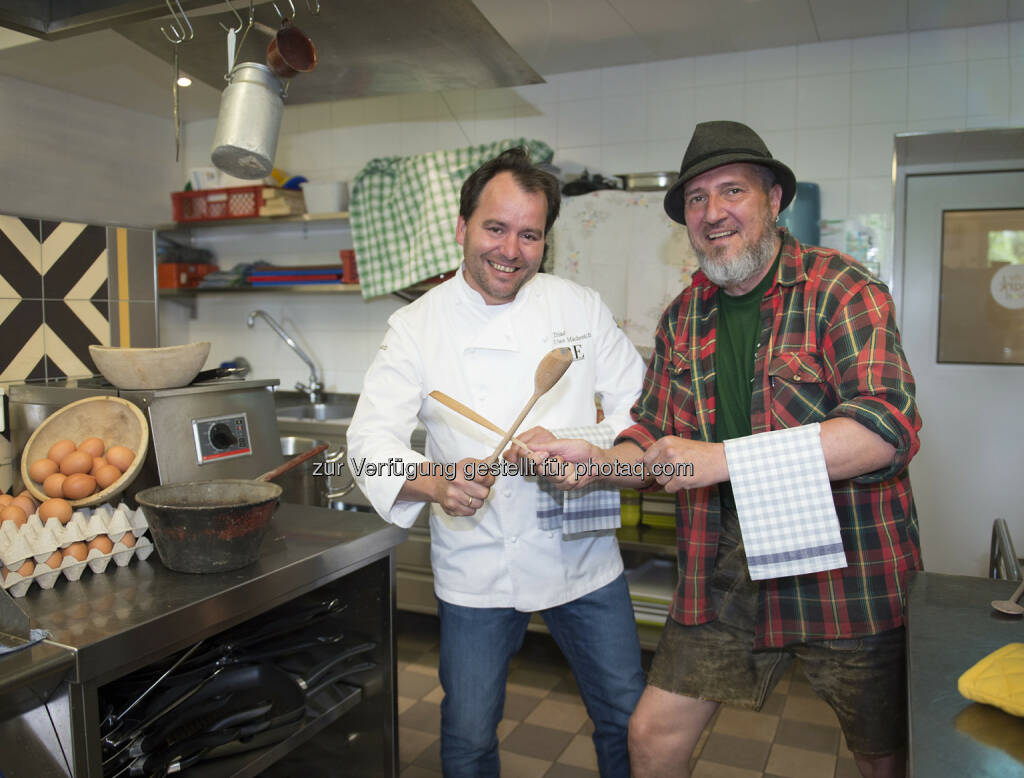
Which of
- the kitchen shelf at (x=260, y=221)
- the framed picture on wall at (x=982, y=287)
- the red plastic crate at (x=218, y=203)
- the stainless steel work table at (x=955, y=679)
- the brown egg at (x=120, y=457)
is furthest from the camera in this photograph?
the red plastic crate at (x=218, y=203)

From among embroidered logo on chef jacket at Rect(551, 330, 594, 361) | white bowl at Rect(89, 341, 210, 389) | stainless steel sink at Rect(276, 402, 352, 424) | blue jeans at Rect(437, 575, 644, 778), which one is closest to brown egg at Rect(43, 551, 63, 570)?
white bowl at Rect(89, 341, 210, 389)

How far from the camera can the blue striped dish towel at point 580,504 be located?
6.08 feet

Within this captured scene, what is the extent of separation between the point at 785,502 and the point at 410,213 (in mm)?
2621

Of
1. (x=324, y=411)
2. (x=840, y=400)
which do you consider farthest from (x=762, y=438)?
(x=324, y=411)

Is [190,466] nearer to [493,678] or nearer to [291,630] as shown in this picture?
[291,630]

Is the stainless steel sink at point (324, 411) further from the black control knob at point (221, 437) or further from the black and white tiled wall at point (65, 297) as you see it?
the black control knob at point (221, 437)

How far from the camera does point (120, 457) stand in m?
1.77

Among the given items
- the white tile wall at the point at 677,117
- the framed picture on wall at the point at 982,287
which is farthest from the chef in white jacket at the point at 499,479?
the framed picture on wall at the point at 982,287

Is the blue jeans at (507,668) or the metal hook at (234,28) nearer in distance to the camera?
the blue jeans at (507,668)

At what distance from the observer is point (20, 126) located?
13.4 feet

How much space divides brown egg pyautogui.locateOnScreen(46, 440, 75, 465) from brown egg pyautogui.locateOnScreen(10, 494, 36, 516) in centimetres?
10

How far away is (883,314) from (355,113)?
3.47 meters

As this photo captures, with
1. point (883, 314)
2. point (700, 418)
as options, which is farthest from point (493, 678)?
point (883, 314)

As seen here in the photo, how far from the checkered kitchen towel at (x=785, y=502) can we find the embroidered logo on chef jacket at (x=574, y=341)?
1.85ft
